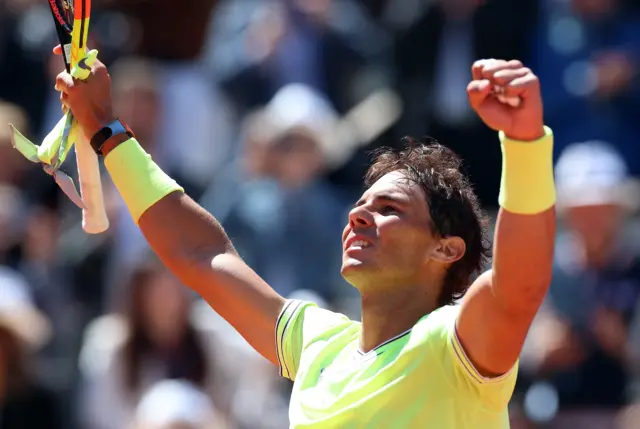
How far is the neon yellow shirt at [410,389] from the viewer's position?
3416mm

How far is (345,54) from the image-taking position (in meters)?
8.46

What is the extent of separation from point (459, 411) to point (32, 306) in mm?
4463

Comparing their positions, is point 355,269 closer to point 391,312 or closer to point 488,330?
point 391,312

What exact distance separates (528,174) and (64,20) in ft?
5.13

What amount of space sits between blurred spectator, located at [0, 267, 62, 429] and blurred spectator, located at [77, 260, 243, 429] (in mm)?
256

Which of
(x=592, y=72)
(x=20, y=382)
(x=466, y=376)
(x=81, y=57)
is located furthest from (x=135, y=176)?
(x=592, y=72)

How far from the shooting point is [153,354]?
663 centimetres

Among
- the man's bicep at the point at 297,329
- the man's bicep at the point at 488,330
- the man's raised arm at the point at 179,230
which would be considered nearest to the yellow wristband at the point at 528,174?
the man's bicep at the point at 488,330

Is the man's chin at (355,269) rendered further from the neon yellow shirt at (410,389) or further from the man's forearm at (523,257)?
the man's forearm at (523,257)

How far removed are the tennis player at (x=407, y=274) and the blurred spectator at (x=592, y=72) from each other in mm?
4075

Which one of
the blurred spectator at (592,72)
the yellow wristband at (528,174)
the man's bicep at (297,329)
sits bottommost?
the blurred spectator at (592,72)

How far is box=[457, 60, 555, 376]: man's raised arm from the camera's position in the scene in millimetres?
3129

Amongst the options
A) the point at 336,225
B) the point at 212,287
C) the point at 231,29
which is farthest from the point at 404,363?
the point at 231,29

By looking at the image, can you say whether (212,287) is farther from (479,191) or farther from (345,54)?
(345,54)
